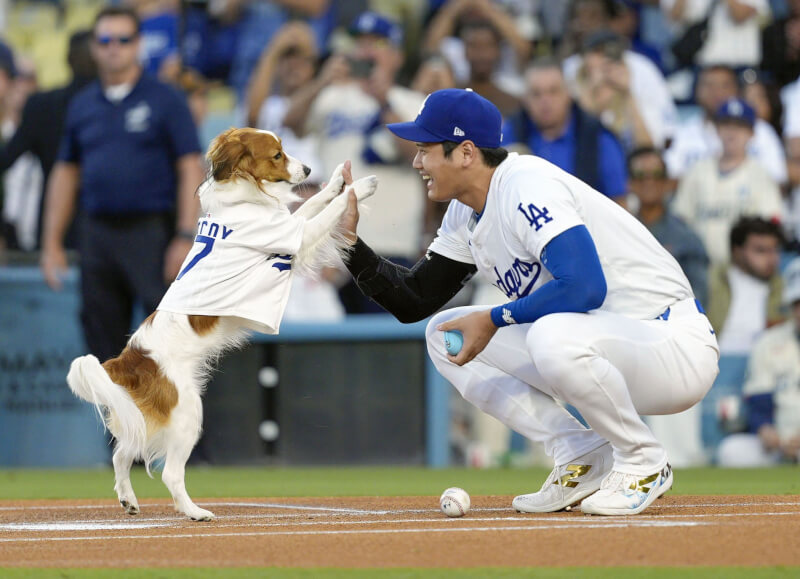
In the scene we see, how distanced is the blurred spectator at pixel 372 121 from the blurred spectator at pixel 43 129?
196 cm

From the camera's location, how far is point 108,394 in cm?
512

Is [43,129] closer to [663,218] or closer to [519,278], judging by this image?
[663,218]

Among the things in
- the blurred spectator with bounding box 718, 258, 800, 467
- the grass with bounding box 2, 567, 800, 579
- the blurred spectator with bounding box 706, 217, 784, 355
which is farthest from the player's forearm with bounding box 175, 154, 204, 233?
the grass with bounding box 2, 567, 800, 579

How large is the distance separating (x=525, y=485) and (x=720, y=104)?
16.3 ft

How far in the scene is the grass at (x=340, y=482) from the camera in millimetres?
6918

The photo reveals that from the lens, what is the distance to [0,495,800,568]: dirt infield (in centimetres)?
359

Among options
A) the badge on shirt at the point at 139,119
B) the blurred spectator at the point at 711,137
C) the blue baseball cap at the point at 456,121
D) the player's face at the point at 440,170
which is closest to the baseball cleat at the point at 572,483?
the player's face at the point at 440,170

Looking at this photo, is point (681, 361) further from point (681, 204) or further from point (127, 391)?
point (681, 204)

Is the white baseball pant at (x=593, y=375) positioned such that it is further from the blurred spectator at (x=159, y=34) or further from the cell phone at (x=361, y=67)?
the blurred spectator at (x=159, y=34)

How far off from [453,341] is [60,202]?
585 cm

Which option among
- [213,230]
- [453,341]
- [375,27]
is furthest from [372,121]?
[453,341]

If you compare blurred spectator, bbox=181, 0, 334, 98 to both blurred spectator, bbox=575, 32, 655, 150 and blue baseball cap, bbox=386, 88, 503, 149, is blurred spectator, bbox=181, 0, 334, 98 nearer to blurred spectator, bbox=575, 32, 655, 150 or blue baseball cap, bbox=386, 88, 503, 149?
blurred spectator, bbox=575, 32, 655, 150

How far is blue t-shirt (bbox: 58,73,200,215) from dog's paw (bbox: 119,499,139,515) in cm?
416

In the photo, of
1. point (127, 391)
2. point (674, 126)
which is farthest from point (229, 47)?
point (127, 391)
